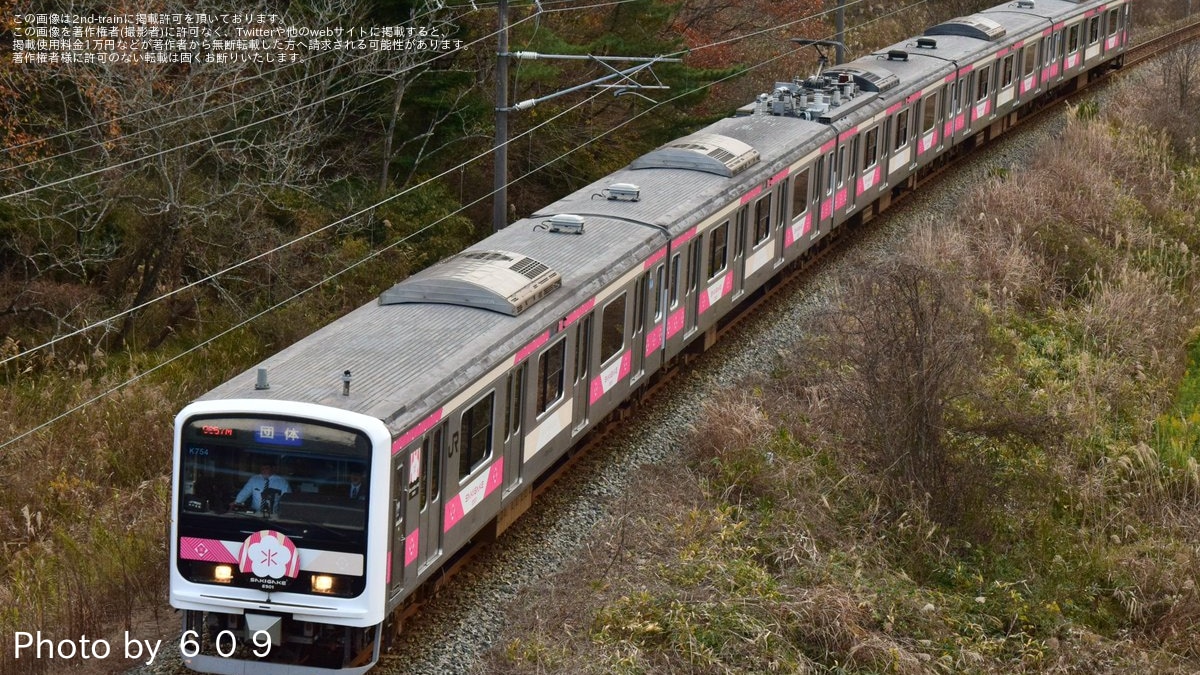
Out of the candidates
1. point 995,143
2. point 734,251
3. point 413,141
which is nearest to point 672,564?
point 734,251

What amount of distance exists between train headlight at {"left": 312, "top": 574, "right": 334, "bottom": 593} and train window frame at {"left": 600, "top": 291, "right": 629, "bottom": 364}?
4.62 m

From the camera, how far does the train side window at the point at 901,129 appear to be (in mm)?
23062

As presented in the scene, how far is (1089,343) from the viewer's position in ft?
62.2

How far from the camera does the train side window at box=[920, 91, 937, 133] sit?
24.0 metres

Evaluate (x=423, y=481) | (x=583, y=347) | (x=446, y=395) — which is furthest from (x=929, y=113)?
(x=423, y=481)

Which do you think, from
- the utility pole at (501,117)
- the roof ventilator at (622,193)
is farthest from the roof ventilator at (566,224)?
the utility pole at (501,117)

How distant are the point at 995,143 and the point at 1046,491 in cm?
1451

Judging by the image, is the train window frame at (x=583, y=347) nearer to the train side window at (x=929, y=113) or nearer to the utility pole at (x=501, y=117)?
the utility pole at (x=501, y=117)

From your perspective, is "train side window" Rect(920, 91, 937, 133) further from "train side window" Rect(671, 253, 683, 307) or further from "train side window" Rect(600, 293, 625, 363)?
"train side window" Rect(600, 293, 625, 363)

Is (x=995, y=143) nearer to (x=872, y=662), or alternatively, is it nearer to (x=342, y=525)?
(x=872, y=662)

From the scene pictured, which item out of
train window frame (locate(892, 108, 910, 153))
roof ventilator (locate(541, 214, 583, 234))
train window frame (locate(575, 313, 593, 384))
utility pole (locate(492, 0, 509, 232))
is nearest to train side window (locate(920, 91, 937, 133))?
train window frame (locate(892, 108, 910, 153))

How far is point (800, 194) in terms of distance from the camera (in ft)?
64.5

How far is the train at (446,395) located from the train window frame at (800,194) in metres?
0.04

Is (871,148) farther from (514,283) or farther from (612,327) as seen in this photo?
(514,283)
